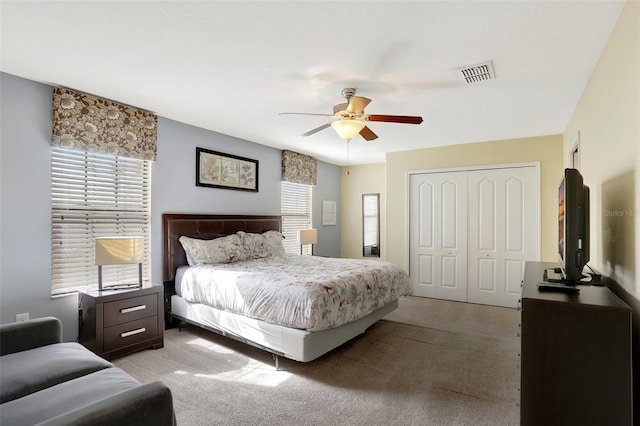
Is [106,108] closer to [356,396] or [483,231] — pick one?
[356,396]

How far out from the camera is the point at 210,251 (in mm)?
4008

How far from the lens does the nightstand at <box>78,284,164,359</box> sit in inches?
116

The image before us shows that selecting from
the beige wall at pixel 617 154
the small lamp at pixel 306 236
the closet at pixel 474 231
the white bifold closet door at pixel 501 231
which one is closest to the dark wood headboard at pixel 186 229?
the small lamp at pixel 306 236

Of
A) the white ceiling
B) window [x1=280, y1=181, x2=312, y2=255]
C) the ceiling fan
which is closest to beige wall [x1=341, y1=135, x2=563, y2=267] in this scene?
the white ceiling

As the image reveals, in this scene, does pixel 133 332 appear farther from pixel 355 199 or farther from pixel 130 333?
pixel 355 199

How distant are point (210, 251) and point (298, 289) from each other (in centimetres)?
166

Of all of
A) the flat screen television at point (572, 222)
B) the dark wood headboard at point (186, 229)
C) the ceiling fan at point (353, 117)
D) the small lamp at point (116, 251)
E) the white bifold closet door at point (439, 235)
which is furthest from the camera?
the white bifold closet door at point (439, 235)

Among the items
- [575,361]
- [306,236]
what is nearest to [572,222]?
[575,361]

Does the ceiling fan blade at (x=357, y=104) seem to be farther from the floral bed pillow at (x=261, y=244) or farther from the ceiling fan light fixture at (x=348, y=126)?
the floral bed pillow at (x=261, y=244)

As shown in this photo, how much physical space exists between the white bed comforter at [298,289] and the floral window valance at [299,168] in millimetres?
2097

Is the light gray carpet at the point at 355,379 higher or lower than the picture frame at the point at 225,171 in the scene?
lower

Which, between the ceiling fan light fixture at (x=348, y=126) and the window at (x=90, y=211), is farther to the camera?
the window at (x=90, y=211)

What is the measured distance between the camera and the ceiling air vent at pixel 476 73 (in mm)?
2590

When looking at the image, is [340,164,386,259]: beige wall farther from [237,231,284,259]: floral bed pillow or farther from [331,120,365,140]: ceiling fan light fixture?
[331,120,365,140]: ceiling fan light fixture
